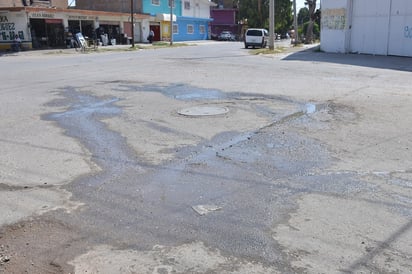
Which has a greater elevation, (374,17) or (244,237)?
(374,17)

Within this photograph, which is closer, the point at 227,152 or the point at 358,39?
the point at 227,152

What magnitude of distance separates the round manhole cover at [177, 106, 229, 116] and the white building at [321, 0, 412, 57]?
2183 cm

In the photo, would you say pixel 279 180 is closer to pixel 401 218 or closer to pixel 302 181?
pixel 302 181

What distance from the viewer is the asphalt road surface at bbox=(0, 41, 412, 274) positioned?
13.6 feet

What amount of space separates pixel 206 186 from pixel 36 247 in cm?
Answer: 228

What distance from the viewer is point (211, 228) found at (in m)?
4.68

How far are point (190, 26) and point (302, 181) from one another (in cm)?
7248

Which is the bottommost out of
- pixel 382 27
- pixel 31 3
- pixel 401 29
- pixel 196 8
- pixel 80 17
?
pixel 401 29

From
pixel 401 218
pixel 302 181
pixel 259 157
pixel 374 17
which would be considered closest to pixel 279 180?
pixel 302 181

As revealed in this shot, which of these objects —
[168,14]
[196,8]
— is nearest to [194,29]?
[196,8]

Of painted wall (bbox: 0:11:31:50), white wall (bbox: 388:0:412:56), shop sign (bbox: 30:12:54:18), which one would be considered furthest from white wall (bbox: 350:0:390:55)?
painted wall (bbox: 0:11:31:50)

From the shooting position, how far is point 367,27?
105ft

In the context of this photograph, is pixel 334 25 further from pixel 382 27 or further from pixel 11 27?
pixel 11 27

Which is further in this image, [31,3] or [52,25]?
[31,3]
